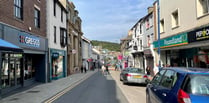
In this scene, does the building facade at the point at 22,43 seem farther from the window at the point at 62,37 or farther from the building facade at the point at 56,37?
the window at the point at 62,37

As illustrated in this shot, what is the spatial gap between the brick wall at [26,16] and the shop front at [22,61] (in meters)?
0.45

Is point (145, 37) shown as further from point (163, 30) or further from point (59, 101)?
point (59, 101)

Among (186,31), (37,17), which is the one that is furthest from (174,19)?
(37,17)

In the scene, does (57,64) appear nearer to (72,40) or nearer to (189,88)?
(72,40)

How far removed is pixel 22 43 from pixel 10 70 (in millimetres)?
2104

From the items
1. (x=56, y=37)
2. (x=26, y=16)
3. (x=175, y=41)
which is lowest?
(x=175, y=41)

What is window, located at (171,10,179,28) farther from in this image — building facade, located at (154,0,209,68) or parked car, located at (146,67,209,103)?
parked car, located at (146,67,209,103)

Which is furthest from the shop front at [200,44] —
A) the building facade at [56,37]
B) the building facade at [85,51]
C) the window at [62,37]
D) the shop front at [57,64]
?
the building facade at [85,51]

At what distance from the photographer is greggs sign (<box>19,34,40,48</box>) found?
15117 millimetres

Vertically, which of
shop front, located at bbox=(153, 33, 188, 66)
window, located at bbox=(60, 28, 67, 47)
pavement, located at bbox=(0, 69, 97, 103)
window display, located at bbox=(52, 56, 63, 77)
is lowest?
pavement, located at bbox=(0, 69, 97, 103)

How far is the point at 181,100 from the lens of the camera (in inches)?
162

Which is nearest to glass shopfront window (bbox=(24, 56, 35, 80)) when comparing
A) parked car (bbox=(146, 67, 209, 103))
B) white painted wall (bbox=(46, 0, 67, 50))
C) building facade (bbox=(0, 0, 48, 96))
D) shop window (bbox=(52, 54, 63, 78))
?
building facade (bbox=(0, 0, 48, 96))

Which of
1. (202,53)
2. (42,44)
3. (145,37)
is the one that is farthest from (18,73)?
(145,37)

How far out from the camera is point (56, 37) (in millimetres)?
25250
